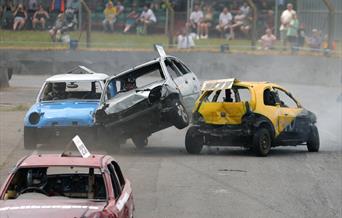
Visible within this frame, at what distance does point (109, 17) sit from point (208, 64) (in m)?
3.87

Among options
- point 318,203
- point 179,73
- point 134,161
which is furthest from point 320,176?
point 179,73

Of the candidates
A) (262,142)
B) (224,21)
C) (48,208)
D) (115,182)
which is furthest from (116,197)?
(224,21)

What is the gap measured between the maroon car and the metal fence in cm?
2351

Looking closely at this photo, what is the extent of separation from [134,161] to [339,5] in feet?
59.3

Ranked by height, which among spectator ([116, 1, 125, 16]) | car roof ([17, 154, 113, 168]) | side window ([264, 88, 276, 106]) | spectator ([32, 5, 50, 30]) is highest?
spectator ([116, 1, 125, 16])

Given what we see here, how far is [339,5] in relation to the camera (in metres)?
32.3

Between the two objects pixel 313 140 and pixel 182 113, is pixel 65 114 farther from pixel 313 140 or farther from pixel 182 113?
pixel 313 140

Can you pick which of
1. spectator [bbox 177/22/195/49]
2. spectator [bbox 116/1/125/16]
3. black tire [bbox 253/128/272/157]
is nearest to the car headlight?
black tire [bbox 253/128/272/157]

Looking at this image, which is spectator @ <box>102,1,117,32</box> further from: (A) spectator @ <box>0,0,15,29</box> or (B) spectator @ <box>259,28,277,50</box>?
(B) spectator @ <box>259,28,277,50</box>

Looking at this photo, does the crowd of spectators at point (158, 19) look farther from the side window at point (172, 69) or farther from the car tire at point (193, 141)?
the car tire at point (193, 141)

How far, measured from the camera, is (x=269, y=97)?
17156mm

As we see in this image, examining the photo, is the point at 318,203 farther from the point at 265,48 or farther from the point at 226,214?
the point at 265,48

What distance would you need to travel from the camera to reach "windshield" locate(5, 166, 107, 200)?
28.6ft

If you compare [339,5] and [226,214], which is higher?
[339,5]
